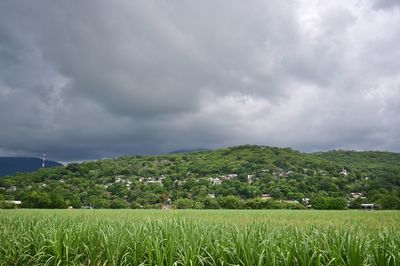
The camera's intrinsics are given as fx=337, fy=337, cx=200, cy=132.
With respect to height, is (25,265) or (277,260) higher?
(277,260)

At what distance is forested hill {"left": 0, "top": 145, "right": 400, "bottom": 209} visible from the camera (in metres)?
79.8

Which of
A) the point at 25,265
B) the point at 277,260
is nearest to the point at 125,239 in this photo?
the point at 25,265

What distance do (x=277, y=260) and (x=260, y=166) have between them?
150 meters

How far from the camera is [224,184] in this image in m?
118

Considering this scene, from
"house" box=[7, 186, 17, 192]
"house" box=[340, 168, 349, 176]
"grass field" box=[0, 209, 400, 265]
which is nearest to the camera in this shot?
"grass field" box=[0, 209, 400, 265]

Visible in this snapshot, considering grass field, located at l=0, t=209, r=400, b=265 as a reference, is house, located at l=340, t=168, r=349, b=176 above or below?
above

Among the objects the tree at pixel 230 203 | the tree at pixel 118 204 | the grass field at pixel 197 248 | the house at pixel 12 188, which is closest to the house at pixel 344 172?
the tree at pixel 230 203

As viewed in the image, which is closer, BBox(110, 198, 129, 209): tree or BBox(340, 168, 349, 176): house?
BBox(110, 198, 129, 209): tree

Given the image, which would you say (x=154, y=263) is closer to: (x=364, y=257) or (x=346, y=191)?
(x=364, y=257)

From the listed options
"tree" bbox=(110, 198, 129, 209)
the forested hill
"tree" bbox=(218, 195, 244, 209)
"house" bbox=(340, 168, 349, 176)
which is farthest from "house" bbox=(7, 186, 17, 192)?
"house" bbox=(340, 168, 349, 176)

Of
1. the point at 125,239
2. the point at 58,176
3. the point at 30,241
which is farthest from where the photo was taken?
the point at 58,176

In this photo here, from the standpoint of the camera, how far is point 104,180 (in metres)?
132

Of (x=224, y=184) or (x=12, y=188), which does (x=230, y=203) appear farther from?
(x=12, y=188)

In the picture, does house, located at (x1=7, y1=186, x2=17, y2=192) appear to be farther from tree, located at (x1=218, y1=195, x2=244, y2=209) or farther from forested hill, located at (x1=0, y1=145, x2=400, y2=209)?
tree, located at (x1=218, y1=195, x2=244, y2=209)
